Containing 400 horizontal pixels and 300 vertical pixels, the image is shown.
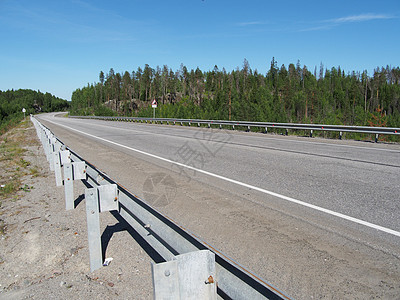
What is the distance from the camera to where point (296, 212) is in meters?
5.21

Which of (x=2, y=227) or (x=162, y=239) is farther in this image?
(x=2, y=227)

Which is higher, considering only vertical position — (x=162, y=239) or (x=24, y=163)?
(x=162, y=239)

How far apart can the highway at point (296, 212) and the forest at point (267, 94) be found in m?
60.4

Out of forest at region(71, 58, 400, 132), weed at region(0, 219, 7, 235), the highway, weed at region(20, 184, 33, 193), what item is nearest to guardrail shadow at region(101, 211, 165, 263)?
the highway

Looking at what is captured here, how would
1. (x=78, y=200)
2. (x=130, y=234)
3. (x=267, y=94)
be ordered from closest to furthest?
(x=130, y=234) → (x=78, y=200) → (x=267, y=94)

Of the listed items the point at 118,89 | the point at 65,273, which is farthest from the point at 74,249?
the point at 118,89

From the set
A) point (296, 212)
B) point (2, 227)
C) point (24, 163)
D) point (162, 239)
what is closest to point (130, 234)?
point (162, 239)

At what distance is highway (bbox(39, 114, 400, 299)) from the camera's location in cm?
328

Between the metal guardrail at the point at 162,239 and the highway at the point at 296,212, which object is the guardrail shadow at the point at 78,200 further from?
the metal guardrail at the point at 162,239

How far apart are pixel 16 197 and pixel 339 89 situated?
5361 inches

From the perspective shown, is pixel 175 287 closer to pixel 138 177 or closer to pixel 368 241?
pixel 368 241

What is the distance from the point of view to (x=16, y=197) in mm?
6863

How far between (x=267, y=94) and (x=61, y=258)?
107 meters

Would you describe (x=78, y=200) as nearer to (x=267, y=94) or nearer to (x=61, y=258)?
(x=61, y=258)
